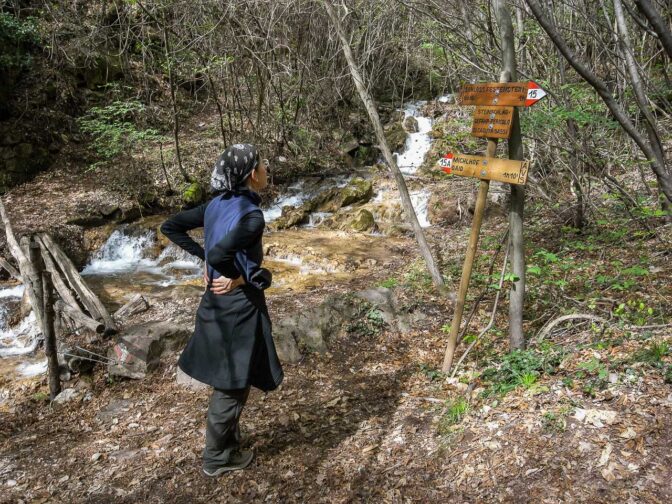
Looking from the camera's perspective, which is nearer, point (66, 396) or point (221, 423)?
point (221, 423)

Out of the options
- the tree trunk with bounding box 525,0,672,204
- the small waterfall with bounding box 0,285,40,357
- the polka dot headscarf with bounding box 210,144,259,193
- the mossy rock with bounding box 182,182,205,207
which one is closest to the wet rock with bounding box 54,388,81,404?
the small waterfall with bounding box 0,285,40,357

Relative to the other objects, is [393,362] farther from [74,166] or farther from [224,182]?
[74,166]

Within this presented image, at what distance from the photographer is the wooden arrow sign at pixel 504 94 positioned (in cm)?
304

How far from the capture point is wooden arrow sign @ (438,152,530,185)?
10.3ft

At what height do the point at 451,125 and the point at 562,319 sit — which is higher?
the point at 451,125

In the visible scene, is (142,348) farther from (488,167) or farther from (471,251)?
(488,167)

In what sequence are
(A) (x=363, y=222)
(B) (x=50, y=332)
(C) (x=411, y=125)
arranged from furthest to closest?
(C) (x=411, y=125)
(A) (x=363, y=222)
(B) (x=50, y=332)

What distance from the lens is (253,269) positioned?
265 cm

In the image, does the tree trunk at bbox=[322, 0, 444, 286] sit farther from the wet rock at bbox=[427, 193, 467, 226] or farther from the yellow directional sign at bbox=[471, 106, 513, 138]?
the wet rock at bbox=[427, 193, 467, 226]

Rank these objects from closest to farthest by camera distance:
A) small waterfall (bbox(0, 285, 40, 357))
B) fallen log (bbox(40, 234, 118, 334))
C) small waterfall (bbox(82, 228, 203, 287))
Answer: fallen log (bbox(40, 234, 118, 334)), small waterfall (bbox(0, 285, 40, 357)), small waterfall (bbox(82, 228, 203, 287))

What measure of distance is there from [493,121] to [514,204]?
0.67 metres

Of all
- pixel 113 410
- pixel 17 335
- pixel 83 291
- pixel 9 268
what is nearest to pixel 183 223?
pixel 113 410

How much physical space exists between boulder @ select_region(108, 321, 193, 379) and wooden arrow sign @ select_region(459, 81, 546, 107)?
404 cm

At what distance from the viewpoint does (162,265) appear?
9445mm
